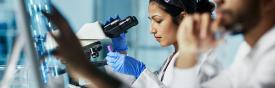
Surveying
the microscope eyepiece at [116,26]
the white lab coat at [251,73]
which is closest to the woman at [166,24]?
the microscope eyepiece at [116,26]

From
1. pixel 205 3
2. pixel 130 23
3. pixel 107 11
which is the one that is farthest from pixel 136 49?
pixel 205 3

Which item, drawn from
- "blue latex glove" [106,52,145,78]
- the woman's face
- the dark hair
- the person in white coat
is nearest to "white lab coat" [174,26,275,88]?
the person in white coat

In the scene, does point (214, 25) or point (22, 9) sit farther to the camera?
point (214, 25)

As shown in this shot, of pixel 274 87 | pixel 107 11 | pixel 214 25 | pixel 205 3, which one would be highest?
pixel 107 11

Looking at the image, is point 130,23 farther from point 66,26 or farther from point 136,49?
point 136,49

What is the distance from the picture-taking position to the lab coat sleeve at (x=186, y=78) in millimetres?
819

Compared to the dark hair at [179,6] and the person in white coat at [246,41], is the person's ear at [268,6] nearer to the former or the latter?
the person in white coat at [246,41]

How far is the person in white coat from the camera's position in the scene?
763 millimetres

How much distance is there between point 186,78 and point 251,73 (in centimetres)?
13

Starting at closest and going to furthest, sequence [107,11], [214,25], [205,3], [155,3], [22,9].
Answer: [22,9] → [214,25] → [205,3] → [155,3] → [107,11]

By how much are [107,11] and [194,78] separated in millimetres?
Answer: 2944

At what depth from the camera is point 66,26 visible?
0.78 metres

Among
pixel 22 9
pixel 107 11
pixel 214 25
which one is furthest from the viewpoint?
pixel 107 11

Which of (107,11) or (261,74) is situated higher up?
(107,11)
